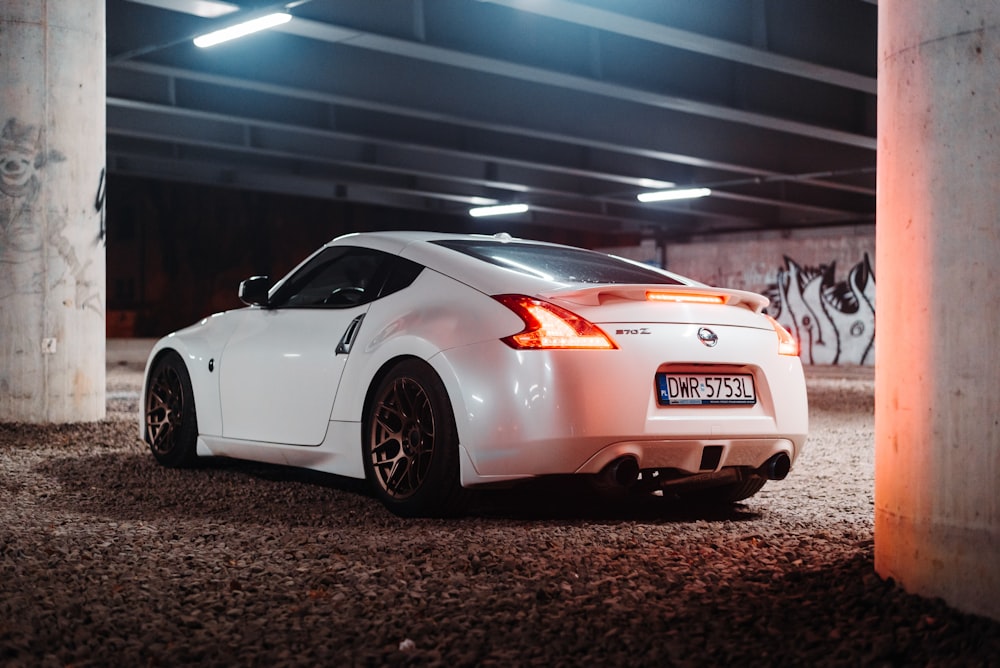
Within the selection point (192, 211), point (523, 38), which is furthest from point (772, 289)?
point (523, 38)

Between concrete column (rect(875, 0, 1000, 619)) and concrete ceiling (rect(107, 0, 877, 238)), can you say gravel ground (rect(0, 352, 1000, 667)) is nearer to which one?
concrete column (rect(875, 0, 1000, 619))

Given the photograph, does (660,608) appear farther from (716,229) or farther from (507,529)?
(716,229)

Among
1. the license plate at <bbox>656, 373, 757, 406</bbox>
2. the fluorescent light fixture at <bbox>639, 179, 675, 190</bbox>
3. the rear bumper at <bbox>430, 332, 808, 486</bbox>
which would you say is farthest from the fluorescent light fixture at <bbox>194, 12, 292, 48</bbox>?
the fluorescent light fixture at <bbox>639, 179, 675, 190</bbox>

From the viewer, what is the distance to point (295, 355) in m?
6.10

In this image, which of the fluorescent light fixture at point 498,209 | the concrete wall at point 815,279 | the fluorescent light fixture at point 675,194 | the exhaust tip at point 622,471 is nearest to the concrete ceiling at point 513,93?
the fluorescent light fixture at point 675,194

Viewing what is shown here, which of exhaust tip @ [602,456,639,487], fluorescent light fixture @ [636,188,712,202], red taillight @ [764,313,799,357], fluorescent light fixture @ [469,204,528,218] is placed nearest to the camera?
exhaust tip @ [602,456,639,487]

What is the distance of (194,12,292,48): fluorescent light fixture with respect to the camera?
12481 millimetres

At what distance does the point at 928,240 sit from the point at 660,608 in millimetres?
1403

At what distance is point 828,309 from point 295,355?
26.6m

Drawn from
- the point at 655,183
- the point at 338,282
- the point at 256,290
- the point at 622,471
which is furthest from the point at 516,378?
the point at 655,183

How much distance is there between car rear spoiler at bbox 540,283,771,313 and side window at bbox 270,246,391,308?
3.95 feet

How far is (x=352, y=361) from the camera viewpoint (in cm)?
566

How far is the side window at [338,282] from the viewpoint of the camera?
590cm

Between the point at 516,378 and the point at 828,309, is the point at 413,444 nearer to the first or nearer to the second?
the point at 516,378
